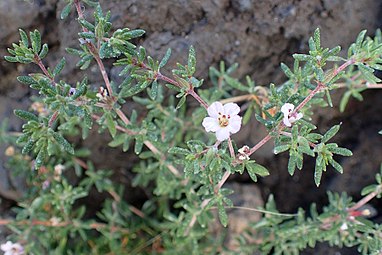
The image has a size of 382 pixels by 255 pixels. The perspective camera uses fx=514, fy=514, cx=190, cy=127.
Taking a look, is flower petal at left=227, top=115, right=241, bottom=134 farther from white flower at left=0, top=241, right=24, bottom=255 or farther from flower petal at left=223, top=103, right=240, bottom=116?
white flower at left=0, top=241, right=24, bottom=255

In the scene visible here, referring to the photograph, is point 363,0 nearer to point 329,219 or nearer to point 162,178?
point 329,219

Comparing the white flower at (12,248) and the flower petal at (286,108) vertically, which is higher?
the flower petal at (286,108)

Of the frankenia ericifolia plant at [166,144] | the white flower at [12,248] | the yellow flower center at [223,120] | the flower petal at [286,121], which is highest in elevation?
the flower petal at [286,121]

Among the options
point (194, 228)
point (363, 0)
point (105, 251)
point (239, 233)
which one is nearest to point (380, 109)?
point (363, 0)

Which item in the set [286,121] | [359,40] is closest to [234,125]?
[286,121]

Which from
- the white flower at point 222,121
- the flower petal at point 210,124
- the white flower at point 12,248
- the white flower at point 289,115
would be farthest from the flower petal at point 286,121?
the white flower at point 12,248

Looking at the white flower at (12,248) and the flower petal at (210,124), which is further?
the white flower at (12,248)

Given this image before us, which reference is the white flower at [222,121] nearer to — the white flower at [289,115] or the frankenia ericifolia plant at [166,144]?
the frankenia ericifolia plant at [166,144]

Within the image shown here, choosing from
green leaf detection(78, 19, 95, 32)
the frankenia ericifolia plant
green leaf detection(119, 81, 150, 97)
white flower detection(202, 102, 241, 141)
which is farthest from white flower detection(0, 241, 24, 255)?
white flower detection(202, 102, 241, 141)
